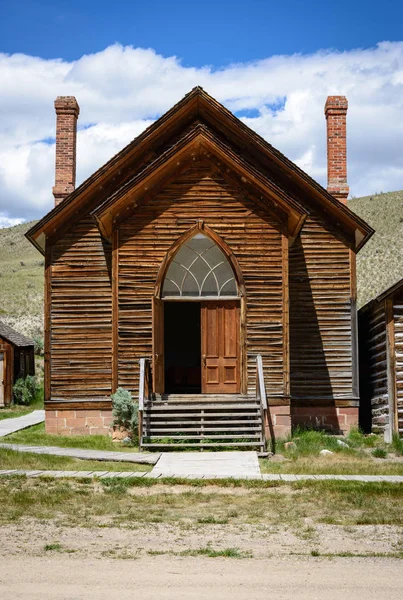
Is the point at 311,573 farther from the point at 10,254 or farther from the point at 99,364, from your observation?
the point at 10,254

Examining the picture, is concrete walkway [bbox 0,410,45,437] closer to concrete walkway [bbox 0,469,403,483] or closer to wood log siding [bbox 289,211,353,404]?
concrete walkway [bbox 0,469,403,483]

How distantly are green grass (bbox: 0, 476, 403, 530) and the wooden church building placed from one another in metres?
4.61

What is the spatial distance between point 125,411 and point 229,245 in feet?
14.2

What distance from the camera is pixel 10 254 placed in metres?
98.6

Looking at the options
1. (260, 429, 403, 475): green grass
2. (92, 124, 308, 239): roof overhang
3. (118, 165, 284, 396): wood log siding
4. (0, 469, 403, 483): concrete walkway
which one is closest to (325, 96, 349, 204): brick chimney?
(92, 124, 308, 239): roof overhang

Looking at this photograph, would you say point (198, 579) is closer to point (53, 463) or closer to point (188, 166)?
point (53, 463)

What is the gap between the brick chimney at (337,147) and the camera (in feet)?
66.4

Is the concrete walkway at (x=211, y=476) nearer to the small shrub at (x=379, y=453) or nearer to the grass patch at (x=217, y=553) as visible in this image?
the small shrub at (x=379, y=453)

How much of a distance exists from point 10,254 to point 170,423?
284 ft

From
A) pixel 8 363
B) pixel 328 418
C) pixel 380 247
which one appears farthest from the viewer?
pixel 380 247

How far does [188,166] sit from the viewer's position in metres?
17.7

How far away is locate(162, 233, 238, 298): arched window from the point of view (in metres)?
17.6

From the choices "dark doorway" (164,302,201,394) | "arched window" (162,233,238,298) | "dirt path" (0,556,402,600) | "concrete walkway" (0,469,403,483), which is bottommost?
"dirt path" (0,556,402,600)

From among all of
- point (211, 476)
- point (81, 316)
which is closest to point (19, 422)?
point (81, 316)
